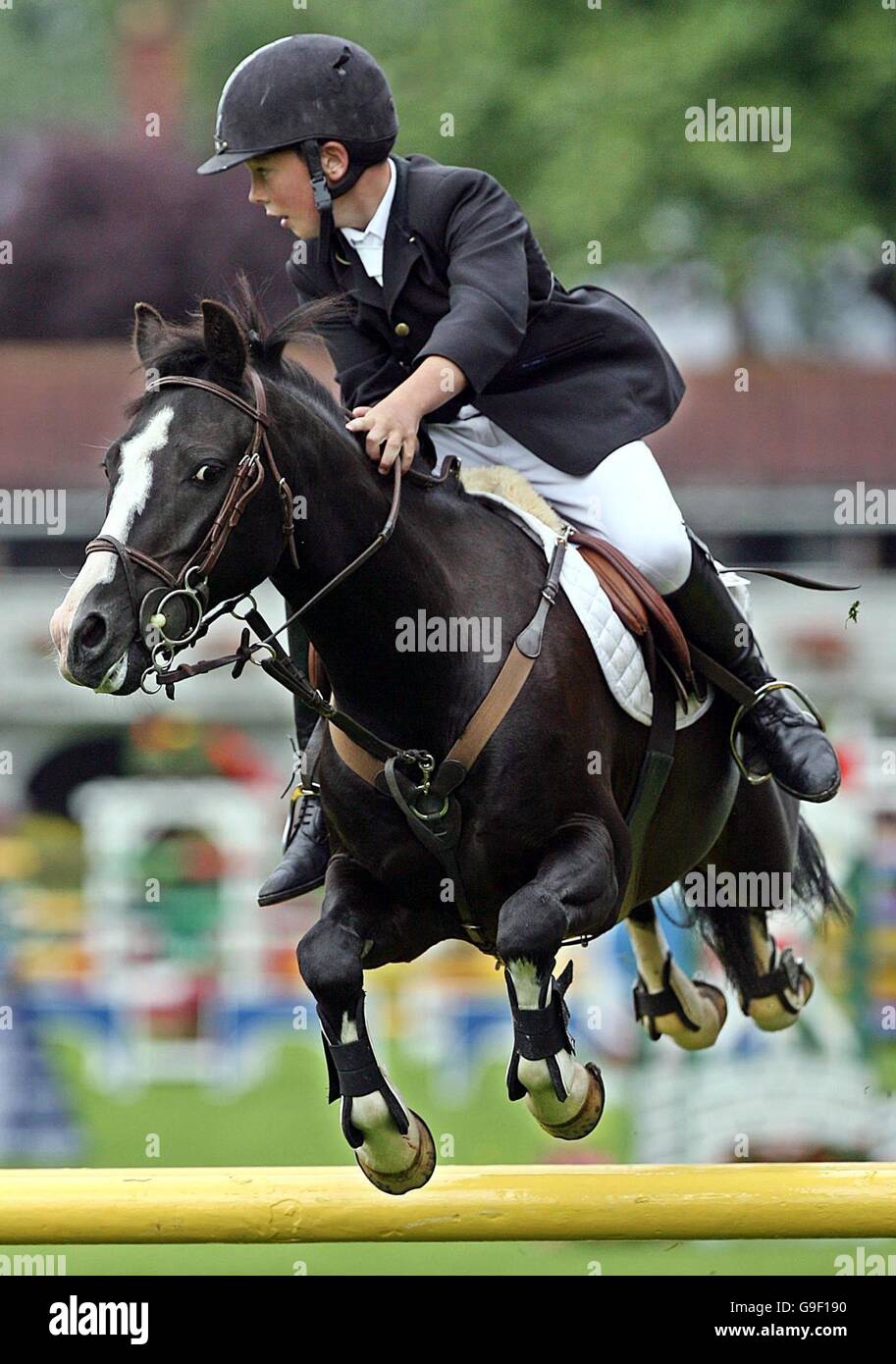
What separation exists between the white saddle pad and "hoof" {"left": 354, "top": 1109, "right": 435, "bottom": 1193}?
995 millimetres

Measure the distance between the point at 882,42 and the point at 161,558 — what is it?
20216mm

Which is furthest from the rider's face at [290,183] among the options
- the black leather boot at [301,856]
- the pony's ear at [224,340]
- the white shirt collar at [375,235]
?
the black leather boot at [301,856]

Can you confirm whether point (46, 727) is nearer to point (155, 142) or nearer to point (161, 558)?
point (155, 142)

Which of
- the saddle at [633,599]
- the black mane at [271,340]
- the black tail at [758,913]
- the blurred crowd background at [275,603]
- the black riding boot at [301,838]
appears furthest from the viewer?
the blurred crowd background at [275,603]

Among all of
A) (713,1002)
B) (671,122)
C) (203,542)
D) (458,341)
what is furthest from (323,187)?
(671,122)

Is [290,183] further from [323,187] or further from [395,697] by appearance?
[395,697]

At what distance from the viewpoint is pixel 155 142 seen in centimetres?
2933

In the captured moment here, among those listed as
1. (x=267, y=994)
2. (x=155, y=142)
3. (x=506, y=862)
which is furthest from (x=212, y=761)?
(x=155, y=142)

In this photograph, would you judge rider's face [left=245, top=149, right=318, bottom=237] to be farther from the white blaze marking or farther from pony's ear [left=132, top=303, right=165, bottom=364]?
the white blaze marking

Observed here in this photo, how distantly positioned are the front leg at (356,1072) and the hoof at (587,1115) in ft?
0.82

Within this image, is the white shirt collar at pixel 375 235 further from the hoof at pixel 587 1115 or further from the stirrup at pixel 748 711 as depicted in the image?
the hoof at pixel 587 1115

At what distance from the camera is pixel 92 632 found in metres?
3.46

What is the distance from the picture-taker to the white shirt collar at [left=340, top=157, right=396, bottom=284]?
4.38 meters

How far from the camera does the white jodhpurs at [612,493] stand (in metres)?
4.54
